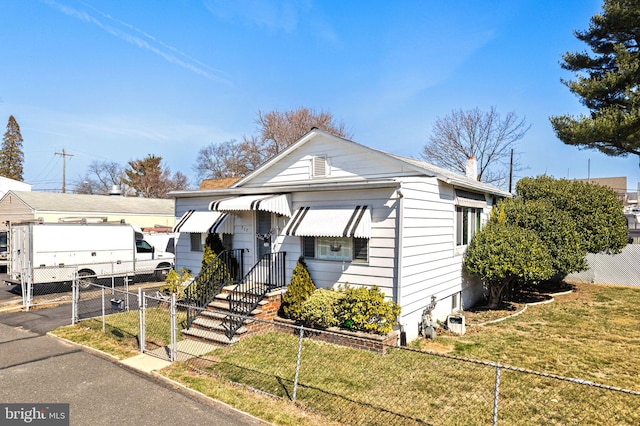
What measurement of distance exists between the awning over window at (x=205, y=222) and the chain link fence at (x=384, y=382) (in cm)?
310

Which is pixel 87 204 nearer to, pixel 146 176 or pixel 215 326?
pixel 215 326

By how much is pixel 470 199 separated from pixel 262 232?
638cm

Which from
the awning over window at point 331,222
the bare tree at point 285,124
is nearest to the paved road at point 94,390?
the awning over window at point 331,222

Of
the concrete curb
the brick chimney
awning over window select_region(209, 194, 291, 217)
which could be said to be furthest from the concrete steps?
the brick chimney

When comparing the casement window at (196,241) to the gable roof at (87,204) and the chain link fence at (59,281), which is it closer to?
the chain link fence at (59,281)

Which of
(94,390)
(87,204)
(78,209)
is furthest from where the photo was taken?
(87,204)

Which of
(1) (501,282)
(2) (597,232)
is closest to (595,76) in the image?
(2) (597,232)

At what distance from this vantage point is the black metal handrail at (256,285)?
28.7 feet

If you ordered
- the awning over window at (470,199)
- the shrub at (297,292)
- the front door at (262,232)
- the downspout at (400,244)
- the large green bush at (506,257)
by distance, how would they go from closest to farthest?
1. the downspout at (400,244)
2. the shrub at (297,292)
3. the front door at (262,232)
4. the large green bush at (506,257)
5. the awning over window at (470,199)

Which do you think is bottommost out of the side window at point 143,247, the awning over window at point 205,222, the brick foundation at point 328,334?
the brick foundation at point 328,334

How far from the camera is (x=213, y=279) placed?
32.8 feet

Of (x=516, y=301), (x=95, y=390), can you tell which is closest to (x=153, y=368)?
(x=95, y=390)

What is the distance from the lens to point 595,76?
1680 centimetres

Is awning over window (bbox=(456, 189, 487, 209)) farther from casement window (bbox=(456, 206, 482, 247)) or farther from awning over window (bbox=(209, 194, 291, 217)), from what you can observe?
awning over window (bbox=(209, 194, 291, 217))
